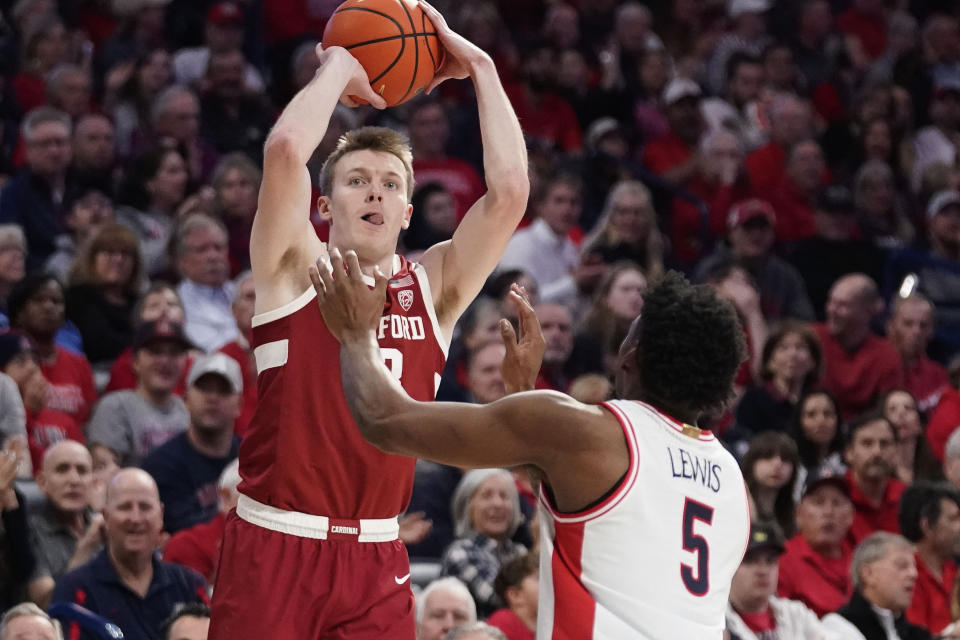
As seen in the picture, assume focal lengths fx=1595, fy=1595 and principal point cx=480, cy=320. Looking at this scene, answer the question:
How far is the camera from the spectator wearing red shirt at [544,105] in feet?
43.2

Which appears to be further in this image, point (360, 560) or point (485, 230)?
point (485, 230)

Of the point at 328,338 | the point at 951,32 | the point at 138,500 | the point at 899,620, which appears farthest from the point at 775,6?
the point at 328,338

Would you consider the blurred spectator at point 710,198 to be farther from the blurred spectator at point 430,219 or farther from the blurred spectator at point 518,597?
the blurred spectator at point 518,597

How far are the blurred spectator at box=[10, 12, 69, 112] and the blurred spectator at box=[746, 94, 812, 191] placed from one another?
5.46 metres

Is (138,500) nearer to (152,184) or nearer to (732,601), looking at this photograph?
(732,601)

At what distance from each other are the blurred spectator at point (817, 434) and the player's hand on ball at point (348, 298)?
18.6 ft

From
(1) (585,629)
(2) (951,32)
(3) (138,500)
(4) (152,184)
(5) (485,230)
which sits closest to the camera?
(1) (585,629)

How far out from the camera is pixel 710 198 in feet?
41.4

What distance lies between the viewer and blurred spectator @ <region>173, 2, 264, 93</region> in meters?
12.0

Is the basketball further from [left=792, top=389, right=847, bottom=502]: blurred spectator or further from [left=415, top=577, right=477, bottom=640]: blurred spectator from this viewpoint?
[left=792, top=389, right=847, bottom=502]: blurred spectator

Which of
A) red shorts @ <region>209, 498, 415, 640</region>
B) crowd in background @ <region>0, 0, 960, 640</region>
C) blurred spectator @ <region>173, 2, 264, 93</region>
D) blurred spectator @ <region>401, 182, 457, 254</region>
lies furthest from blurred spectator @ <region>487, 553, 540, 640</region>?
blurred spectator @ <region>173, 2, 264, 93</region>

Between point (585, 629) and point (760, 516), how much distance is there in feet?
15.6

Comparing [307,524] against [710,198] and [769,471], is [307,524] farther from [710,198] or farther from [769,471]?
[710,198]

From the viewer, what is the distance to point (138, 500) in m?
6.94
